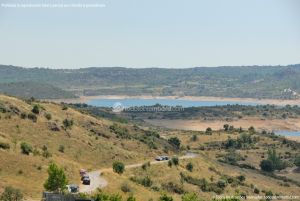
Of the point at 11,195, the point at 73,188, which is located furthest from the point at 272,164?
the point at 11,195

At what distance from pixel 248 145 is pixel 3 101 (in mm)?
74769

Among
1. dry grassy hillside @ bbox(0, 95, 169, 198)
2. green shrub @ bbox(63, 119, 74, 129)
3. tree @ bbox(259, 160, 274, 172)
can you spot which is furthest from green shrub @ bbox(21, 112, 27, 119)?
tree @ bbox(259, 160, 274, 172)

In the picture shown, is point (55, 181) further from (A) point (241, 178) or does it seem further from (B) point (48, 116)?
(A) point (241, 178)

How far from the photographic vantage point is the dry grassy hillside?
64250mm

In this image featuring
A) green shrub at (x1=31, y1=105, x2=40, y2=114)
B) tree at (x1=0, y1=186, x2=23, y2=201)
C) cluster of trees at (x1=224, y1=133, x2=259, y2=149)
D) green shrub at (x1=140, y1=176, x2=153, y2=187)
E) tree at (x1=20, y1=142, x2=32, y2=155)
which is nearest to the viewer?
tree at (x1=0, y1=186, x2=23, y2=201)

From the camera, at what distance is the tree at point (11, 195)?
51.3 metres

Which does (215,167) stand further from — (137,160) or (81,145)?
(81,145)

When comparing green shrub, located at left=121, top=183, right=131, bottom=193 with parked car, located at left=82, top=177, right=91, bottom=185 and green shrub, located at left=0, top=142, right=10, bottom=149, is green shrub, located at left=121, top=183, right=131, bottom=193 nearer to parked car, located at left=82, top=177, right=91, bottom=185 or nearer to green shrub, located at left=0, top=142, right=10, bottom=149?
parked car, located at left=82, top=177, right=91, bottom=185

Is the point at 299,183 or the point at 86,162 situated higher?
the point at 86,162

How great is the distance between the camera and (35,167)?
6619cm

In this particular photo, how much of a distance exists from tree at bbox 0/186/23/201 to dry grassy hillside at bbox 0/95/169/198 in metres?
3.39

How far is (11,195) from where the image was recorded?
52.0m

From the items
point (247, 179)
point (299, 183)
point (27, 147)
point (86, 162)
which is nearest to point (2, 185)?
point (27, 147)

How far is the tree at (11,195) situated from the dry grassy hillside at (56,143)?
3.39m
